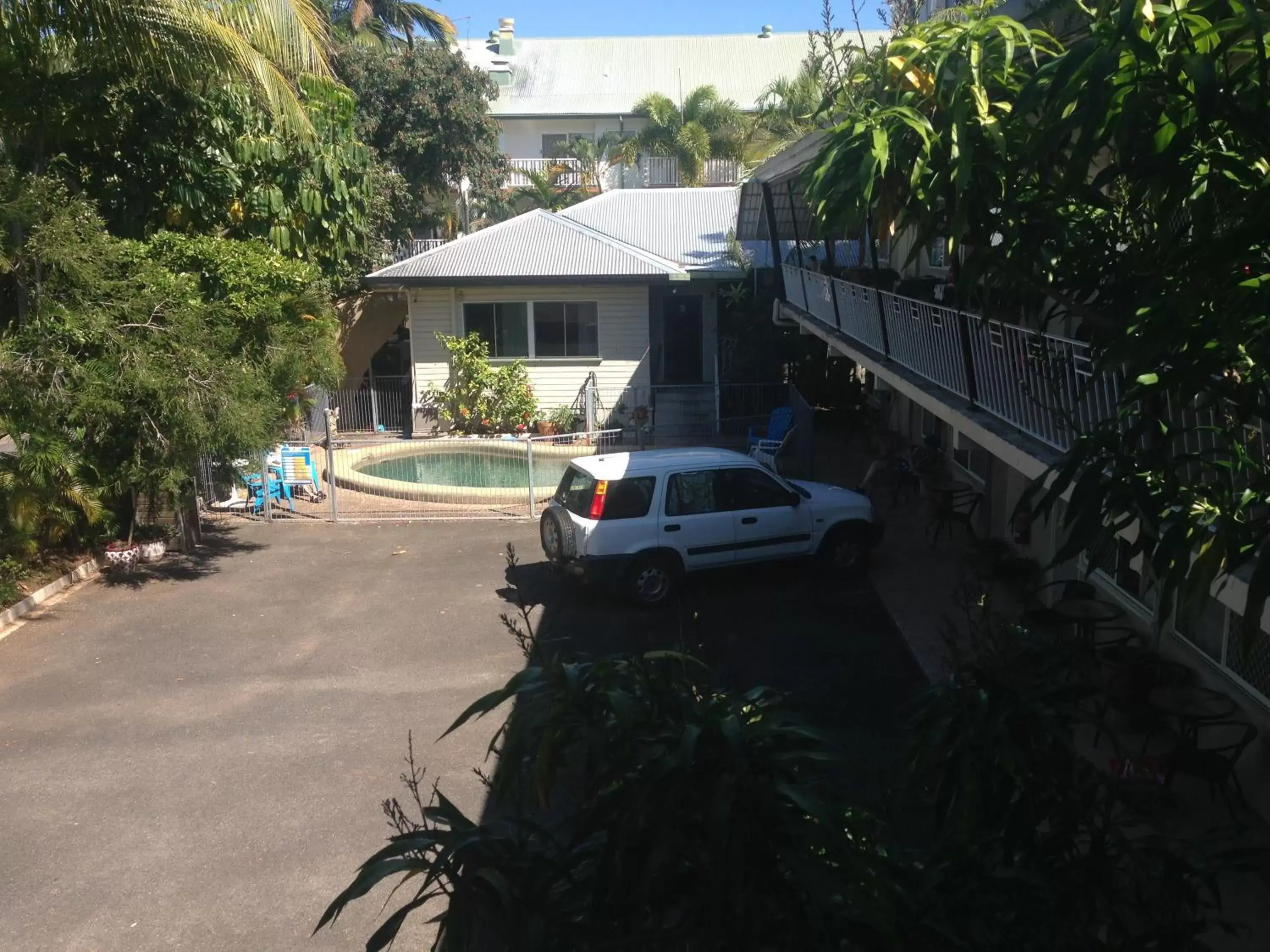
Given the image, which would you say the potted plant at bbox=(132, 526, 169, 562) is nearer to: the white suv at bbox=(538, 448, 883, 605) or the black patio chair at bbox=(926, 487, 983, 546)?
the white suv at bbox=(538, 448, 883, 605)

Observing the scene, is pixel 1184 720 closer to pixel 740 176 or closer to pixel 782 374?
pixel 782 374

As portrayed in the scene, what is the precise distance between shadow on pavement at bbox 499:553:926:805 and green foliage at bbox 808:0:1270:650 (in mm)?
4017

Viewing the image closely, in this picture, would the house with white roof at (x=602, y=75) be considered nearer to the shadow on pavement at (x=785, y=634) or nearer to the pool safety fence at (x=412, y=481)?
the pool safety fence at (x=412, y=481)

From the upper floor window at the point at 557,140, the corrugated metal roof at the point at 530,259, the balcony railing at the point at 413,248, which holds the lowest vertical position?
the corrugated metal roof at the point at 530,259

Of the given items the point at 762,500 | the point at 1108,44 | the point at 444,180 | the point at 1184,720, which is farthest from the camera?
the point at 444,180

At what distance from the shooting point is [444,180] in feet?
101

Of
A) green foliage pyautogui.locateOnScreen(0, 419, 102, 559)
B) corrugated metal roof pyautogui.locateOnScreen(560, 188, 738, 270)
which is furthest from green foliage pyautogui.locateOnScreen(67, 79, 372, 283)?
corrugated metal roof pyautogui.locateOnScreen(560, 188, 738, 270)

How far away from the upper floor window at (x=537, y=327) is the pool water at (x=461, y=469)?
4.04 meters

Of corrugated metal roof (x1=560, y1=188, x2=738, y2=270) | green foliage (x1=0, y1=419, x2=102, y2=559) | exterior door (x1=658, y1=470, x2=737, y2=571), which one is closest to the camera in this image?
green foliage (x1=0, y1=419, x2=102, y2=559)

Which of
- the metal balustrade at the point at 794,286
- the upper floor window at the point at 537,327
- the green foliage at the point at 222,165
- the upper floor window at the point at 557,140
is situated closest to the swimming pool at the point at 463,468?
the upper floor window at the point at 537,327

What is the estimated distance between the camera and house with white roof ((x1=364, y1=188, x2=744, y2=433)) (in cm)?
2356

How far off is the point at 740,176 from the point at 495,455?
15.2 metres

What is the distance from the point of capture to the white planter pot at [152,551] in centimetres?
1462

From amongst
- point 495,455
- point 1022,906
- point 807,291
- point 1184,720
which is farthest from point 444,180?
point 1022,906
